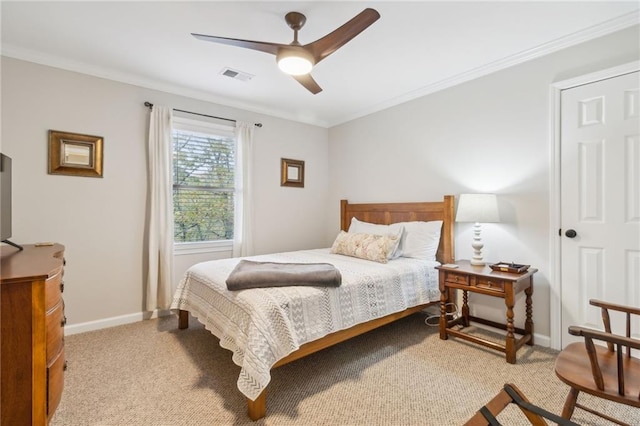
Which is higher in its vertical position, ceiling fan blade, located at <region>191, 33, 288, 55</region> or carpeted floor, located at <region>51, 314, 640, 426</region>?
ceiling fan blade, located at <region>191, 33, 288, 55</region>

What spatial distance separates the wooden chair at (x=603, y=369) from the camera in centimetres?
125

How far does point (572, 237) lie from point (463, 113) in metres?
1.53

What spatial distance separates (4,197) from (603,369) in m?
3.43

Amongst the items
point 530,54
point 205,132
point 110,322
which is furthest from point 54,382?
point 530,54

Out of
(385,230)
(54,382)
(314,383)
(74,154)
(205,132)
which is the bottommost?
(314,383)

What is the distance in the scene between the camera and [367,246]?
3.16 metres

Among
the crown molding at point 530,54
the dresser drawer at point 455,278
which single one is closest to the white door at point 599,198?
the crown molding at point 530,54

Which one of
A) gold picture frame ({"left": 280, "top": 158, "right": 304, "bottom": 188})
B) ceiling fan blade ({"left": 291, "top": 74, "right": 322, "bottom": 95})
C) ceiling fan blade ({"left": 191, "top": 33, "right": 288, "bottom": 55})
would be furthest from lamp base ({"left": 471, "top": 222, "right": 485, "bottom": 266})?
gold picture frame ({"left": 280, "top": 158, "right": 304, "bottom": 188})

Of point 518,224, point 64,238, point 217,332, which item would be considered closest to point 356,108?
point 518,224

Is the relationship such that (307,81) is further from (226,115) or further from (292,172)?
(292,172)

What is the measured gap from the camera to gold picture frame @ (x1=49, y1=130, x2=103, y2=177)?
280 centimetres

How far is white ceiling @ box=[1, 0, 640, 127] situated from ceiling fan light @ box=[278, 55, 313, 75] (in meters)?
0.37

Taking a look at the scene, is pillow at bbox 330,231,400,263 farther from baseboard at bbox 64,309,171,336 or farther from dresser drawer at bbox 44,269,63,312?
dresser drawer at bbox 44,269,63,312

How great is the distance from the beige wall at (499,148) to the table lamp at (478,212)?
27 centimetres
